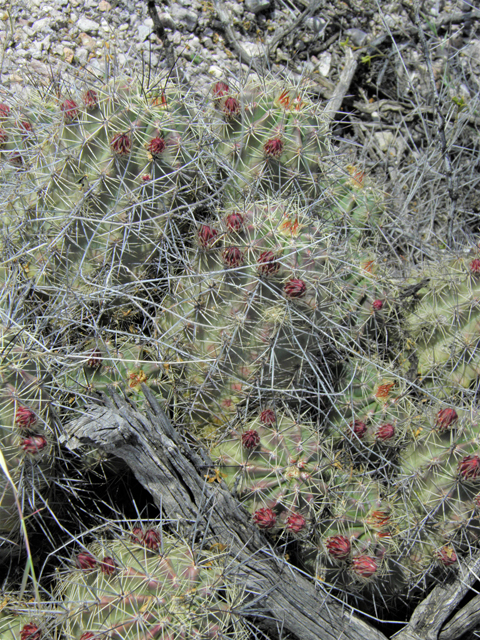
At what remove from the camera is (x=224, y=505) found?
2207mm

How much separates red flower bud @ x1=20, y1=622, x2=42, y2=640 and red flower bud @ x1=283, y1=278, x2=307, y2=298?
1670 mm

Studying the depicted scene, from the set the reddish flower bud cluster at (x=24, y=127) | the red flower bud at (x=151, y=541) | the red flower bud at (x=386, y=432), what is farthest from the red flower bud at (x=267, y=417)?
the reddish flower bud cluster at (x=24, y=127)

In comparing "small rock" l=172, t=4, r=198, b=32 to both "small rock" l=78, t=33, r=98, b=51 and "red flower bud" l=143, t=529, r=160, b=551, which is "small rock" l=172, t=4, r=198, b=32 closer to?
"small rock" l=78, t=33, r=98, b=51

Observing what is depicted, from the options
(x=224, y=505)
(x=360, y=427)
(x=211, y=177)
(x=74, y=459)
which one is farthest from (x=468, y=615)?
(x=211, y=177)

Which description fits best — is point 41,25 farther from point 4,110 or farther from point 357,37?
point 357,37

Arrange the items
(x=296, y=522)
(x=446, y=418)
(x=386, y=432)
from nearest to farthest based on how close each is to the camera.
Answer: (x=296, y=522) → (x=446, y=418) → (x=386, y=432)

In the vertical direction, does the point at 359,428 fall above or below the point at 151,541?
above

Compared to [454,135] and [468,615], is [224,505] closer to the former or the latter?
[468,615]

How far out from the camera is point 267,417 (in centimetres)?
232

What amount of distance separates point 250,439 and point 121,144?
1469 millimetres

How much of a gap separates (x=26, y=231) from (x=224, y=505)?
1.64 m

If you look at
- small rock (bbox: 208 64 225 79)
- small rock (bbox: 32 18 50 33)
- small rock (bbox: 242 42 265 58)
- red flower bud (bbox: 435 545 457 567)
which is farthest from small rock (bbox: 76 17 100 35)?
red flower bud (bbox: 435 545 457 567)

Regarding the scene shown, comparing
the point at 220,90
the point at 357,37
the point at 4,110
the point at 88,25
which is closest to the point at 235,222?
the point at 220,90

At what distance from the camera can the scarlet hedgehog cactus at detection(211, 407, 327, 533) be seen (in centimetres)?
221
